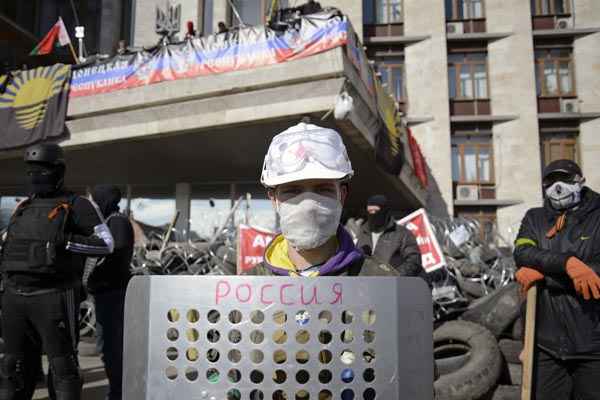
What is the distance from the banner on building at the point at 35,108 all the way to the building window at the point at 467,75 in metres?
18.1

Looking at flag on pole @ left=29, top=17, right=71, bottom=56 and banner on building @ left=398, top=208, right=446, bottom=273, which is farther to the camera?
flag on pole @ left=29, top=17, right=71, bottom=56

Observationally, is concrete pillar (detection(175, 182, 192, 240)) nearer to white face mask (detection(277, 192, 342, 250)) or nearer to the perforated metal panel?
white face mask (detection(277, 192, 342, 250))

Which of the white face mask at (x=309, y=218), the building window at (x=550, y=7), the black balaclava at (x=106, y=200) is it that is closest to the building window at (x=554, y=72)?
the building window at (x=550, y=7)

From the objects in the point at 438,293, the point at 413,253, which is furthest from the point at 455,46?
the point at 413,253

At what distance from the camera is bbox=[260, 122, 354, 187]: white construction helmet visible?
1.50m

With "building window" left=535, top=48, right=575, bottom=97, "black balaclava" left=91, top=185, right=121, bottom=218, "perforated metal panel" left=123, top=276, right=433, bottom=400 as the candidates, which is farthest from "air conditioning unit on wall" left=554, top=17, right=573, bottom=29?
"perforated metal panel" left=123, top=276, right=433, bottom=400

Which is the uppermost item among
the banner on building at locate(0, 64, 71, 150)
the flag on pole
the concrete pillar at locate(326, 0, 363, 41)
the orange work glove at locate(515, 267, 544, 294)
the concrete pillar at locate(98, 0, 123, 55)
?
the concrete pillar at locate(326, 0, 363, 41)

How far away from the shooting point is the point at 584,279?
267 cm

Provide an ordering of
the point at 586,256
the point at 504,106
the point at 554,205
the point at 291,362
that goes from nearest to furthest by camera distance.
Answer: the point at 291,362
the point at 586,256
the point at 554,205
the point at 504,106

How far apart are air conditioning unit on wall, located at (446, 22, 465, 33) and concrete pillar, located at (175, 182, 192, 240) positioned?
1589cm

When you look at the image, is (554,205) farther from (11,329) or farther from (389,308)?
(11,329)

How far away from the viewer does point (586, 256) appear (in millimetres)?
2854

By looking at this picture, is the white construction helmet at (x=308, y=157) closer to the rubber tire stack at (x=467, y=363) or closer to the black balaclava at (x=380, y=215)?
the rubber tire stack at (x=467, y=363)

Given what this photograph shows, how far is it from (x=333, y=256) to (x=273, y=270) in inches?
9.0
